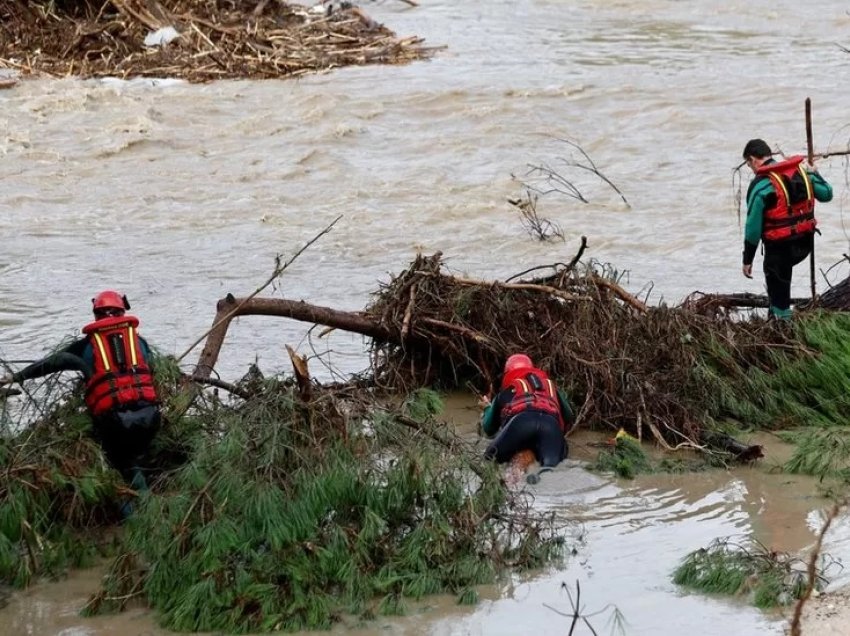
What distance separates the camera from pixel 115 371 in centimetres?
870

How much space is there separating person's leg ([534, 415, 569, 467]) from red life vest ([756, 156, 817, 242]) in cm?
298

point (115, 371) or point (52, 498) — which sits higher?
point (115, 371)

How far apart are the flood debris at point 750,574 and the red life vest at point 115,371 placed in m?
3.42

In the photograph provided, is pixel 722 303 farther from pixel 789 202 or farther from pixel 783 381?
pixel 783 381

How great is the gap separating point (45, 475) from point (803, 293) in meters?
9.47

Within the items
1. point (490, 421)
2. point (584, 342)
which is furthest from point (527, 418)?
point (584, 342)

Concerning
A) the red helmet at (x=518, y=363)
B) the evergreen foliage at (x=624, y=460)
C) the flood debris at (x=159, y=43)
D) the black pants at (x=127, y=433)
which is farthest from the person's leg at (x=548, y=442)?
the flood debris at (x=159, y=43)

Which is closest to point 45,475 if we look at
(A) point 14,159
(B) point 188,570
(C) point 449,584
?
(B) point 188,570

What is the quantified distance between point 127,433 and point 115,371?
15.4 inches

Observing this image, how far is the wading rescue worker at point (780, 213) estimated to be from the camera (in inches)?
449

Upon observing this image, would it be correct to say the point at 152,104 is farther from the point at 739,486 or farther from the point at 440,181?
the point at 739,486

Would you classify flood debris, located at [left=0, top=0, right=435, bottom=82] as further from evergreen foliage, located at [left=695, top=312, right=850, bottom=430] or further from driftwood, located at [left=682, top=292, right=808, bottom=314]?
evergreen foliage, located at [left=695, top=312, right=850, bottom=430]

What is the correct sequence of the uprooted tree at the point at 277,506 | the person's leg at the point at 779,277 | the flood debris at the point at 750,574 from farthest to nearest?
the person's leg at the point at 779,277, the uprooted tree at the point at 277,506, the flood debris at the point at 750,574

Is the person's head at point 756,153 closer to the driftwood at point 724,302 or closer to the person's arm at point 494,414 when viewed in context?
the driftwood at point 724,302
